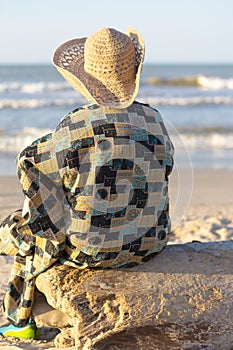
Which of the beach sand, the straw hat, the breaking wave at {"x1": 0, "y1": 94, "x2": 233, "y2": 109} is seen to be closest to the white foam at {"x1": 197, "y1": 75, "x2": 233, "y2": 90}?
the breaking wave at {"x1": 0, "y1": 94, "x2": 233, "y2": 109}

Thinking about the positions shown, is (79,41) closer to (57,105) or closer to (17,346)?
(17,346)

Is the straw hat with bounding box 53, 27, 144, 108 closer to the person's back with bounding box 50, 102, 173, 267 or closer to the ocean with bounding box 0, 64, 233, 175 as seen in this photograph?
the person's back with bounding box 50, 102, 173, 267

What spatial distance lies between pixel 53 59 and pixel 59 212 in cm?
83

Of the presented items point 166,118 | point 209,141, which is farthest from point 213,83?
point 166,118

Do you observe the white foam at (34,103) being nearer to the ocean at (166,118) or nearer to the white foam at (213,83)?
the ocean at (166,118)

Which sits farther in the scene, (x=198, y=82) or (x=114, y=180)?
(x=198, y=82)

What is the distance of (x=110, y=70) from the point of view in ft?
9.18

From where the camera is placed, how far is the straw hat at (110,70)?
9.20 feet

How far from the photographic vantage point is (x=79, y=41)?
3.14m

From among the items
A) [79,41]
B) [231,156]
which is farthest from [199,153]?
[79,41]

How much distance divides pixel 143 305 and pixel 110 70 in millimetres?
1171

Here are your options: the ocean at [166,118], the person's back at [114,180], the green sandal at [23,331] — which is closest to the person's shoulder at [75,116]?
the person's back at [114,180]

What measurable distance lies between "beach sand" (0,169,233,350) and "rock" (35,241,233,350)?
1.41ft

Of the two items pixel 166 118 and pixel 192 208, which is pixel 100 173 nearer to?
pixel 166 118
